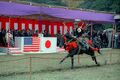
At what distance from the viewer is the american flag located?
25.4m

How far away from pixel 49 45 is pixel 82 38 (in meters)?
10.6

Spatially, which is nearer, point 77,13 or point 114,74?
point 114,74

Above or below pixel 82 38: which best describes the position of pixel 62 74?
below

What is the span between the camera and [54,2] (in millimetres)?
68688

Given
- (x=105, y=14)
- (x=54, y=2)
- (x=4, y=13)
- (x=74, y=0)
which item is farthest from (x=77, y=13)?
(x=74, y=0)

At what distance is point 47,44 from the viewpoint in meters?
26.3

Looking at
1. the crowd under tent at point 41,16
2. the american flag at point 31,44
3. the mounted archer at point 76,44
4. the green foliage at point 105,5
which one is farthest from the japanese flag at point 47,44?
the green foliage at point 105,5

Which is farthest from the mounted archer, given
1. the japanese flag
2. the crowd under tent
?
the japanese flag

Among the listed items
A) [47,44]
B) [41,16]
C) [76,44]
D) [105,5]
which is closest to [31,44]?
[47,44]

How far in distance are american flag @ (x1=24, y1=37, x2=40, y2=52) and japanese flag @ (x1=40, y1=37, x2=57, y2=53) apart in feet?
1.08

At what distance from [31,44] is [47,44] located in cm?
131

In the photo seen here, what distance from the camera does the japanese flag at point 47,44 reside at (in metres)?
26.0

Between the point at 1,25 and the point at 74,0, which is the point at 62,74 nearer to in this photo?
the point at 1,25

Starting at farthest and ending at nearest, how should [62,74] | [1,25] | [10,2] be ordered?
[1,25], [10,2], [62,74]
